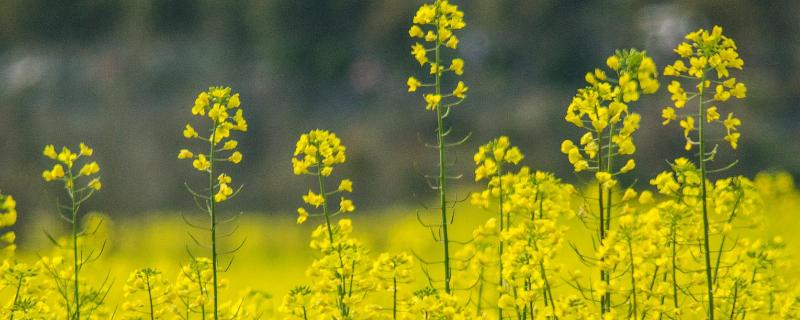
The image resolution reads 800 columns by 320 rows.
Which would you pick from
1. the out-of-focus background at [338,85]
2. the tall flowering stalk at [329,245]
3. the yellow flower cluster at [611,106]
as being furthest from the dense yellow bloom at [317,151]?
the out-of-focus background at [338,85]

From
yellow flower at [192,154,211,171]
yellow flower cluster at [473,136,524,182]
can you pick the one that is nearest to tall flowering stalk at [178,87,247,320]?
yellow flower at [192,154,211,171]

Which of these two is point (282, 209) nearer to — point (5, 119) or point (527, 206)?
point (5, 119)

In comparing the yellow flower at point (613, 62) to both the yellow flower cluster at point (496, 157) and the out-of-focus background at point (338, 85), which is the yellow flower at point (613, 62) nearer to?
the yellow flower cluster at point (496, 157)

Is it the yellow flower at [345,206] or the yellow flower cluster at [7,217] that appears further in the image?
the yellow flower at [345,206]

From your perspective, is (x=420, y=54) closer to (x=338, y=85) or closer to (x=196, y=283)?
(x=196, y=283)

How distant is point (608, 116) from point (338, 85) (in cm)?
892

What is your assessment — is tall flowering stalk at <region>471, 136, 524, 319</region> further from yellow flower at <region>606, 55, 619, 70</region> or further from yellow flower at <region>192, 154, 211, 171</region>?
yellow flower at <region>192, 154, 211, 171</region>

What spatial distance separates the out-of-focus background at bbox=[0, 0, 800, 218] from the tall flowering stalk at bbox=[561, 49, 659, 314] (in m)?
7.12

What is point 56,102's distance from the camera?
12773 millimetres

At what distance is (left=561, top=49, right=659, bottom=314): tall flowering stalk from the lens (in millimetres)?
2967

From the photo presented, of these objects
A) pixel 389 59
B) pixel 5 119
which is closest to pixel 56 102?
pixel 5 119

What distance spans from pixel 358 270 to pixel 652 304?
976mm

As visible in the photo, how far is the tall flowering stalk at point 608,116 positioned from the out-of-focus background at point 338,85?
7.12 metres

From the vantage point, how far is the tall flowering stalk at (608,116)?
2967 mm
